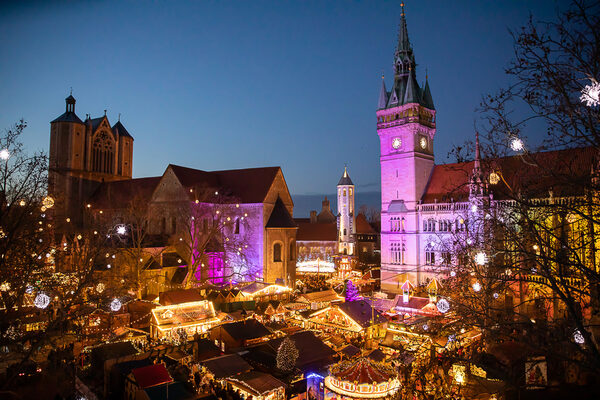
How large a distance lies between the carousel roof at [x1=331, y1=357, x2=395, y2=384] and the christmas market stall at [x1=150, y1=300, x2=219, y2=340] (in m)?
8.89

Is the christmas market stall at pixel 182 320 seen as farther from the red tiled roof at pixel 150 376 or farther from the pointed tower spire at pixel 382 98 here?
the pointed tower spire at pixel 382 98

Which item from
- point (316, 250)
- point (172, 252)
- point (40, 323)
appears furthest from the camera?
point (316, 250)

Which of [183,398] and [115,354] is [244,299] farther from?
[183,398]

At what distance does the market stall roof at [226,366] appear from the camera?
12.9 meters

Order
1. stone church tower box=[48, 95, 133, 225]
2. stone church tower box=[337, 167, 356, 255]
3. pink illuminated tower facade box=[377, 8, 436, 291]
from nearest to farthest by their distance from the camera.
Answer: pink illuminated tower facade box=[377, 8, 436, 291] → stone church tower box=[48, 95, 133, 225] → stone church tower box=[337, 167, 356, 255]

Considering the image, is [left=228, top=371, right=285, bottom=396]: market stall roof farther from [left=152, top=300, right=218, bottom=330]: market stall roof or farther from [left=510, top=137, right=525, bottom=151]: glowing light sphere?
[left=510, top=137, right=525, bottom=151]: glowing light sphere

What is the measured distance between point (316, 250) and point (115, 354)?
153 ft

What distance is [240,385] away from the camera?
12.3 metres

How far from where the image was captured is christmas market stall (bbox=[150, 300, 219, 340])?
57.6 ft

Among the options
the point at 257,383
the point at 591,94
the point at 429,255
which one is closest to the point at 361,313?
the point at 257,383

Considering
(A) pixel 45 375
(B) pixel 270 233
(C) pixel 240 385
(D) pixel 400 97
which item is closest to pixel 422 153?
(D) pixel 400 97

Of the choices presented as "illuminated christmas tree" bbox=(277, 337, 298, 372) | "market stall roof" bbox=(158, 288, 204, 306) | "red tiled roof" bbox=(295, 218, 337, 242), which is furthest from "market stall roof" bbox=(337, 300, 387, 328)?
"red tiled roof" bbox=(295, 218, 337, 242)

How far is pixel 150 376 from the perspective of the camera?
37.8 ft

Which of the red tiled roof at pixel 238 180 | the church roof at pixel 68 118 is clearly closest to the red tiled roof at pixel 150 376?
the red tiled roof at pixel 238 180
